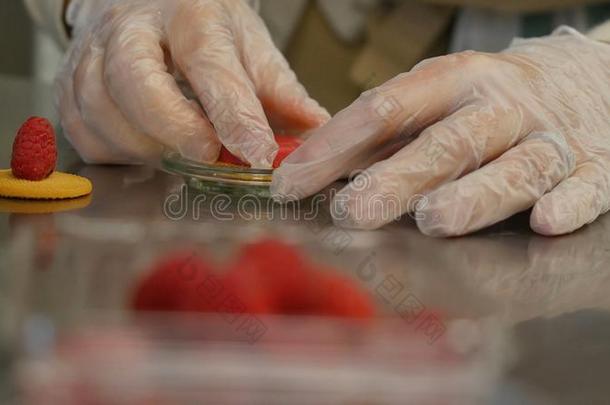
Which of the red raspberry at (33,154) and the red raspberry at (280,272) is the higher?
the red raspberry at (280,272)

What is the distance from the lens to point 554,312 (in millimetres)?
764

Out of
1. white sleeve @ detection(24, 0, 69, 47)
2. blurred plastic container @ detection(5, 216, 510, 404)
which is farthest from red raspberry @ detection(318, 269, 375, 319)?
white sleeve @ detection(24, 0, 69, 47)

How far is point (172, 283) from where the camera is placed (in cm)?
77

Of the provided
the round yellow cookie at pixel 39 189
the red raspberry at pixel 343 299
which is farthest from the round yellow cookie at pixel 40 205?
the red raspberry at pixel 343 299

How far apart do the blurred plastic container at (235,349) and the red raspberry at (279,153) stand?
0.30 meters

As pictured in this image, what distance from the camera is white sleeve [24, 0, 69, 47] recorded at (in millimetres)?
1771

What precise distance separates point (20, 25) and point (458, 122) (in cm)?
203

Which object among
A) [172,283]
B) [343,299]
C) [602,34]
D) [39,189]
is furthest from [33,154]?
[602,34]

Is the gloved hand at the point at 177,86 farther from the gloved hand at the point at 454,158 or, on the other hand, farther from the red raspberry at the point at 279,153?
the gloved hand at the point at 454,158

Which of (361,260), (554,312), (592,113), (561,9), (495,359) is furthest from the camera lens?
(561,9)

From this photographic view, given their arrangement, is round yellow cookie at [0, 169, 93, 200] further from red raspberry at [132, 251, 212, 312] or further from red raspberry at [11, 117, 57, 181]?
red raspberry at [132, 251, 212, 312]

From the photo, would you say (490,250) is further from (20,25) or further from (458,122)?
(20,25)

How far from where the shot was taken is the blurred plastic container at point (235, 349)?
554mm

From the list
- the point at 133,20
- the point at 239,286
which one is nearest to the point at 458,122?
the point at 239,286
